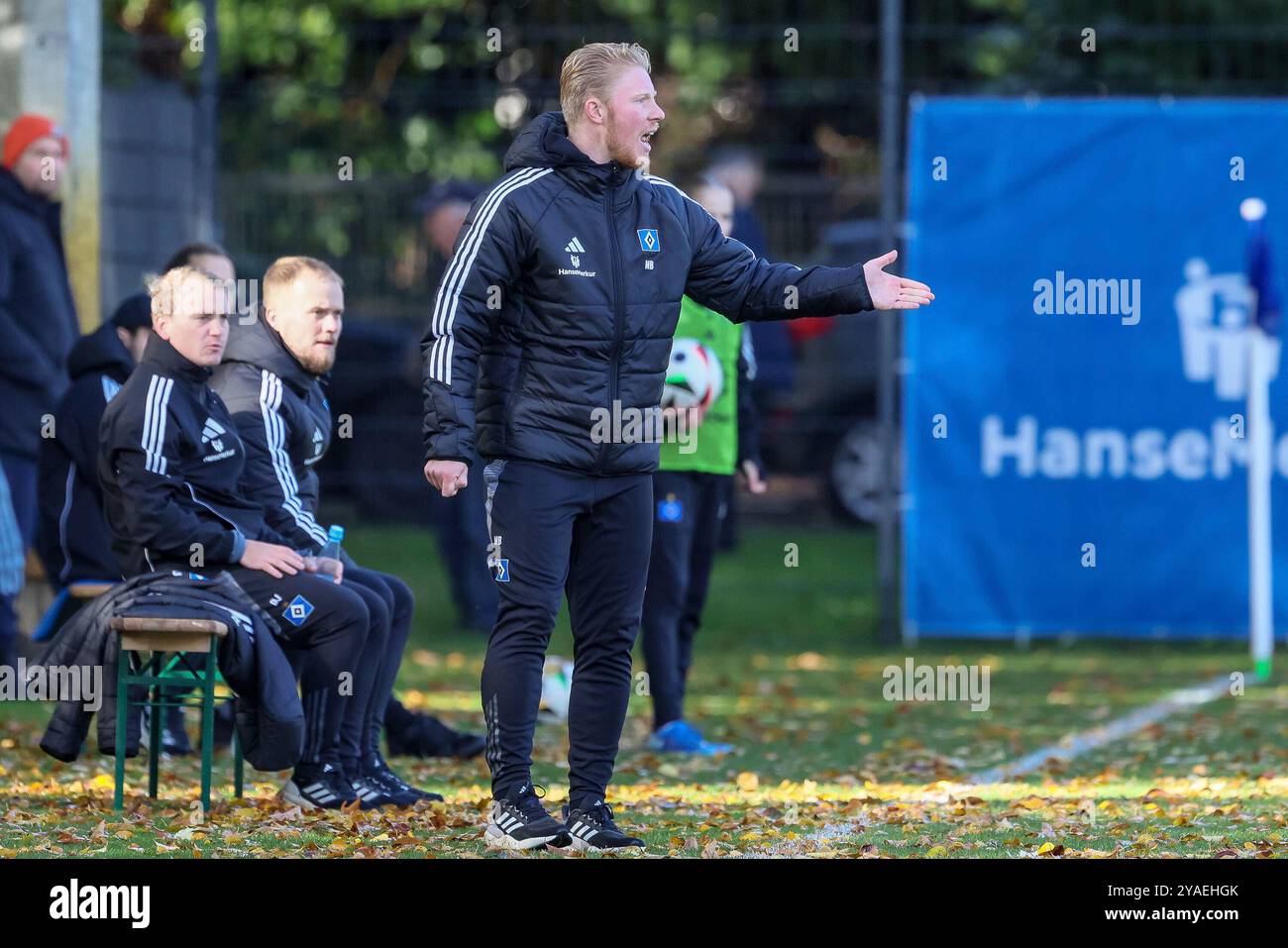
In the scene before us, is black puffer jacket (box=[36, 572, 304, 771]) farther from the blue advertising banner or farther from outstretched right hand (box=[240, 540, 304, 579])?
the blue advertising banner

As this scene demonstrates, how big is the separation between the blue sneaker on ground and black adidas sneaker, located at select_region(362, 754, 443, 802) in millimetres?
1647

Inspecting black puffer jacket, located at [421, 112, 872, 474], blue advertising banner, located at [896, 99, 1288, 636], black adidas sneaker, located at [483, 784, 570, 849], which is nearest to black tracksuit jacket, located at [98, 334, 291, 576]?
black puffer jacket, located at [421, 112, 872, 474]

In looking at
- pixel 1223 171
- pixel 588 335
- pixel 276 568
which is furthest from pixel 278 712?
pixel 1223 171

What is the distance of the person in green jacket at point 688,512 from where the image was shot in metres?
8.89

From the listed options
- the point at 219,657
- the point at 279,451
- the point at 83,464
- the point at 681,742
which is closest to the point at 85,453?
the point at 83,464

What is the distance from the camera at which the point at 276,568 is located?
280 inches

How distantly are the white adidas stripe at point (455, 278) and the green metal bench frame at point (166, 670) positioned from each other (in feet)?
3.87

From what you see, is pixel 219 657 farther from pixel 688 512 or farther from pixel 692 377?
pixel 692 377

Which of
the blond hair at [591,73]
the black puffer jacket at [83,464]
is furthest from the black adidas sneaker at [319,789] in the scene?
the blond hair at [591,73]

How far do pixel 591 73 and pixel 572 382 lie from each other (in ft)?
2.89

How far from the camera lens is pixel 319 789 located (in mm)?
7164

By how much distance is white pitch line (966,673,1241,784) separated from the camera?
840 cm

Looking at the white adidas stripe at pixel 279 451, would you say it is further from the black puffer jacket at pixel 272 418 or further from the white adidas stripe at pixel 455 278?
the white adidas stripe at pixel 455 278
